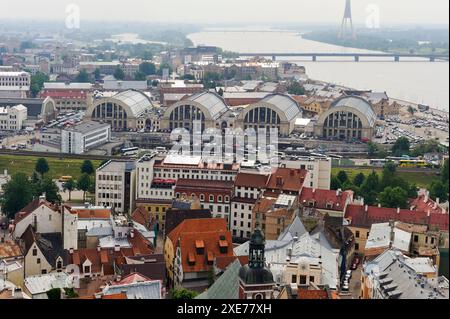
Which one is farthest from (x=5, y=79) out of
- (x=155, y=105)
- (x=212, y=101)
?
(x=212, y=101)

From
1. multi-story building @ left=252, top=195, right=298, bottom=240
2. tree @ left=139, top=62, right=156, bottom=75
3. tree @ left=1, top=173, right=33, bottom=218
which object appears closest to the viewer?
multi-story building @ left=252, top=195, right=298, bottom=240

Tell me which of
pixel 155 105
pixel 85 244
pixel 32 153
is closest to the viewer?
pixel 85 244

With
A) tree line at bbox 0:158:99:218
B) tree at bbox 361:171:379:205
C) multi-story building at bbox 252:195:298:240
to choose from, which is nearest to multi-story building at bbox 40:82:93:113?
tree line at bbox 0:158:99:218

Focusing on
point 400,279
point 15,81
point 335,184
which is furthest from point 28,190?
point 15,81

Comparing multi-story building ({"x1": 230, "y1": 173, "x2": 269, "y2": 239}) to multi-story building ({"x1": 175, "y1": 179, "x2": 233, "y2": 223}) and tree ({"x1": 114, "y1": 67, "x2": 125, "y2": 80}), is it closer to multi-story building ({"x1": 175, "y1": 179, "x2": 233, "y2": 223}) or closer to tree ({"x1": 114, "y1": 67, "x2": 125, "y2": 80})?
multi-story building ({"x1": 175, "y1": 179, "x2": 233, "y2": 223})

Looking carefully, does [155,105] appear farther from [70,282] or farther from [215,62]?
[70,282]
